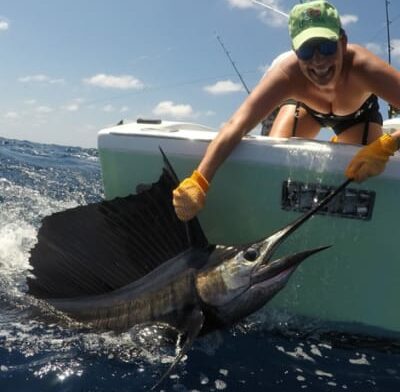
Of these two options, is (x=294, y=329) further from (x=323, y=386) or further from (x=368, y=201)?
(x=368, y=201)

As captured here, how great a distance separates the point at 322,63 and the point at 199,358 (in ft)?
4.59

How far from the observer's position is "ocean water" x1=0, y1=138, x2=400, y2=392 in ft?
6.89

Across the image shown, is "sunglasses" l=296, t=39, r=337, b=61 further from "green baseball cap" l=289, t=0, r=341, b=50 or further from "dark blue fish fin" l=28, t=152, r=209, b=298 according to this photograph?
"dark blue fish fin" l=28, t=152, r=209, b=298

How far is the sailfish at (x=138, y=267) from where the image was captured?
7.22ft

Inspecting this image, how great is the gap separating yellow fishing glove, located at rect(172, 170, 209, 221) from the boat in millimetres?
282

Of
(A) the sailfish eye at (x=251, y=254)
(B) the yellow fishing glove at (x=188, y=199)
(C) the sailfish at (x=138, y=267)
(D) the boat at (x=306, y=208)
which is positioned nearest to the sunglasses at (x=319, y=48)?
(D) the boat at (x=306, y=208)

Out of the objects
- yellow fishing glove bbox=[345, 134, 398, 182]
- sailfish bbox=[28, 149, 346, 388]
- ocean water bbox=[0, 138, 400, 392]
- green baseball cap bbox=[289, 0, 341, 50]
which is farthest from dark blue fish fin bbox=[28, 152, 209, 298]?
green baseball cap bbox=[289, 0, 341, 50]

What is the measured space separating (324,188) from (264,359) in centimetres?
81

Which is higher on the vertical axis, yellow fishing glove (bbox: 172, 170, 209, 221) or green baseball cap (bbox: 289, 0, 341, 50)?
green baseball cap (bbox: 289, 0, 341, 50)

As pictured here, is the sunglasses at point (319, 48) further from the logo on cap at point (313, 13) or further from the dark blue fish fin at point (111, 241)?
A: the dark blue fish fin at point (111, 241)

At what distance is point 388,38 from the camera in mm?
6812

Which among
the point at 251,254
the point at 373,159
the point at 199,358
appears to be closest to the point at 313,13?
the point at 373,159

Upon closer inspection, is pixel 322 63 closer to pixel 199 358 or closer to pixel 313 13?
pixel 313 13

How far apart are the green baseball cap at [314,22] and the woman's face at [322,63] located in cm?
4
